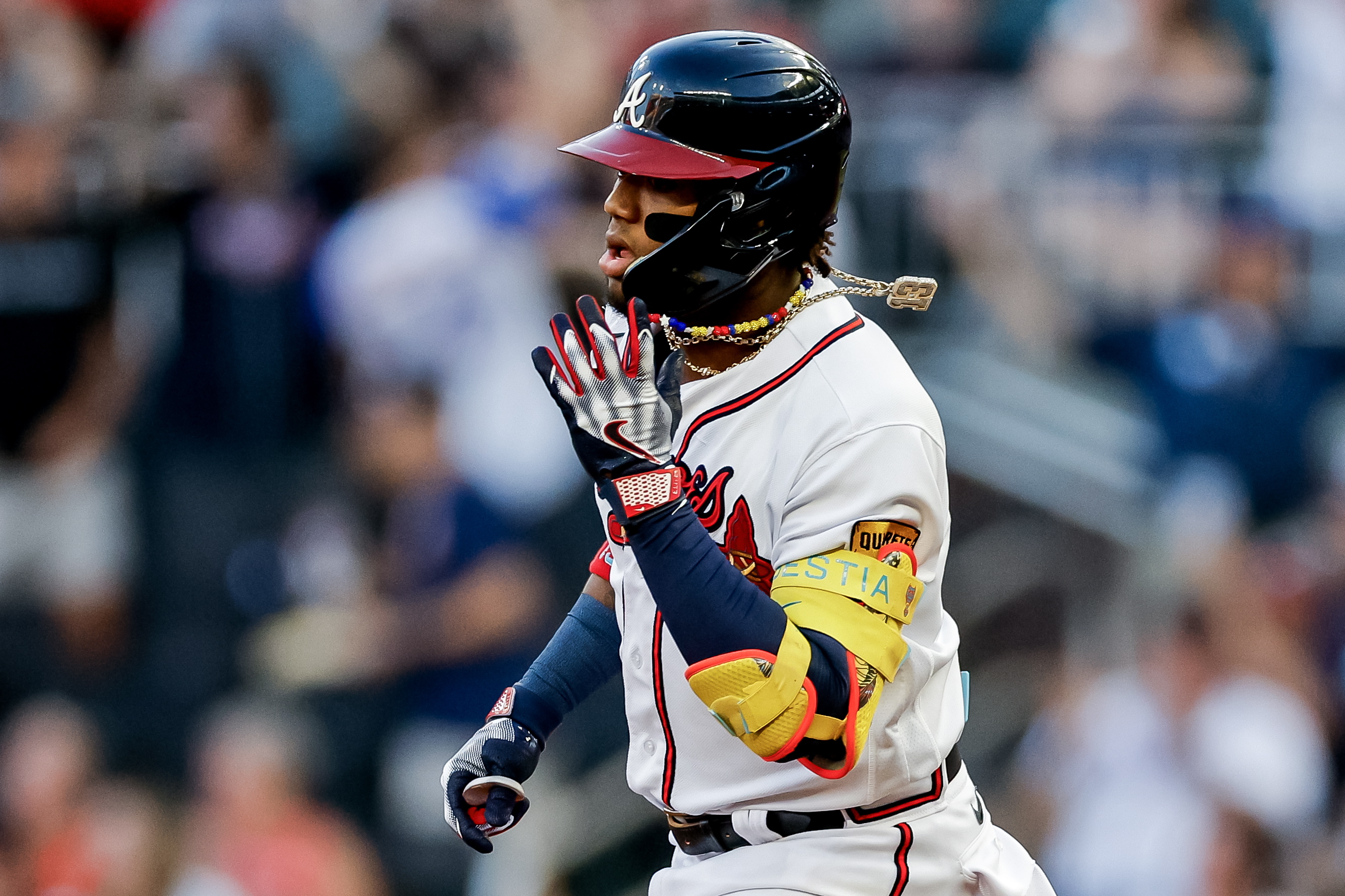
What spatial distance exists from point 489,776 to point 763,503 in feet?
2.45

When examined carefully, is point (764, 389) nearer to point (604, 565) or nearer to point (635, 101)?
point (635, 101)

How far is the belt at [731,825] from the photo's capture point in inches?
102

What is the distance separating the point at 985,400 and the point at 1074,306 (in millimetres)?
525

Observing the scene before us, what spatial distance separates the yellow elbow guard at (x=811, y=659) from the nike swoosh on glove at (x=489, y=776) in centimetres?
67

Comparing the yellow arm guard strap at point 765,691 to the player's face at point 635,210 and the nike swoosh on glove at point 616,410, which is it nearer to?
the nike swoosh on glove at point 616,410

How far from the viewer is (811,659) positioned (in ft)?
7.45

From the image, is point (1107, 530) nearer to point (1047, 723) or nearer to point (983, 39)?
point (1047, 723)

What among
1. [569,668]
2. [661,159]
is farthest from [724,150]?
[569,668]

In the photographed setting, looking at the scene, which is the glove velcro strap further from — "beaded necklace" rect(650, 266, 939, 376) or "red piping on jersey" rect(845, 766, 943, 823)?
"red piping on jersey" rect(845, 766, 943, 823)

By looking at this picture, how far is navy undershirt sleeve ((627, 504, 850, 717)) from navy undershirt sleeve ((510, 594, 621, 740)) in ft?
2.24

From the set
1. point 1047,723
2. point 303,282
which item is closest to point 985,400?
point 1047,723

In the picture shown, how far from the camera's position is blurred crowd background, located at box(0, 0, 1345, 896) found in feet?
19.7

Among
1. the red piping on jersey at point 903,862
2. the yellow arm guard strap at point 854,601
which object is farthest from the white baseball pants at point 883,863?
the yellow arm guard strap at point 854,601

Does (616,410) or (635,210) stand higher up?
(635,210)
